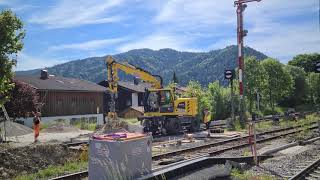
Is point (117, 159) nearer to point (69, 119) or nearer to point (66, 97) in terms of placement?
point (69, 119)

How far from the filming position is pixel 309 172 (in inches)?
554

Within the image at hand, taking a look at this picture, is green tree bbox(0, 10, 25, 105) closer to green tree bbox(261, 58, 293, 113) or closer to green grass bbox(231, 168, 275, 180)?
green grass bbox(231, 168, 275, 180)

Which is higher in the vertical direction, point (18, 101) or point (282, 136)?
point (18, 101)

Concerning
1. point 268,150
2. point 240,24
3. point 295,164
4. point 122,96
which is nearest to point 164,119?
point 240,24

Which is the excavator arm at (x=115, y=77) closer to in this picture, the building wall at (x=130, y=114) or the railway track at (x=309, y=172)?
the railway track at (x=309, y=172)

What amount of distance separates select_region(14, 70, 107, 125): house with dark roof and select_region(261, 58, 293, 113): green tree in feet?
79.3

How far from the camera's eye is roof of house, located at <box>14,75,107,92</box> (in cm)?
4878

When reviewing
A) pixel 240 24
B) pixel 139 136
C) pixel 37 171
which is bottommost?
pixel 37 171

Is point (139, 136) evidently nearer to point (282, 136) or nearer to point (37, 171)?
point (37, 171)

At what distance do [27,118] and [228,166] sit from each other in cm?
3211

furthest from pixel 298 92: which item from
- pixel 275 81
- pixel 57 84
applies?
pixel 57 84

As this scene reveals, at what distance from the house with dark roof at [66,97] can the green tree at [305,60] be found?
248ft

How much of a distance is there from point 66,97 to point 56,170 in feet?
119

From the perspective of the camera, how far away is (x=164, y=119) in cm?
3052
